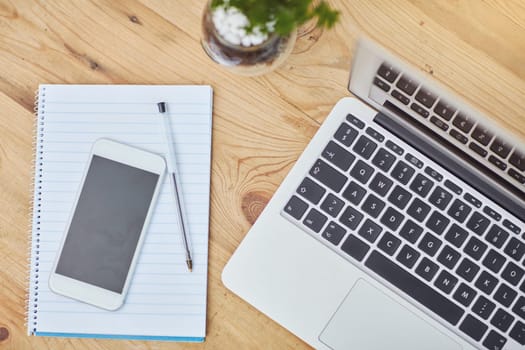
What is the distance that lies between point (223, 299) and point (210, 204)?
120 mm

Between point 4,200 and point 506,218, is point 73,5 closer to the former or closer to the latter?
point 4,200

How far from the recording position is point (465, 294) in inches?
25.8

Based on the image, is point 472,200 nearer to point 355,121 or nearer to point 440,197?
point 440,197

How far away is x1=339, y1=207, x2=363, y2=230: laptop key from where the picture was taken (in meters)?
0.67

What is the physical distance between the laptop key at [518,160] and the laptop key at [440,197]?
0.09 m

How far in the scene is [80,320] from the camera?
71 centimetres

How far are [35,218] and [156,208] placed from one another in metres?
0.16

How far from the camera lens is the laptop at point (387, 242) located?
655 mm

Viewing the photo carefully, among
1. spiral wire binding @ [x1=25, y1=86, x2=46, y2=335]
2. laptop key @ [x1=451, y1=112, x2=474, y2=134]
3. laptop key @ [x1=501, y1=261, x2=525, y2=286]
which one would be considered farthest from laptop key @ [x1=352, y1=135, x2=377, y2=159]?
spiral wire binding @ [x1=25, y1=86, x2=46, y2=335]

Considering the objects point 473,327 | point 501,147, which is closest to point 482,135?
point 501,147

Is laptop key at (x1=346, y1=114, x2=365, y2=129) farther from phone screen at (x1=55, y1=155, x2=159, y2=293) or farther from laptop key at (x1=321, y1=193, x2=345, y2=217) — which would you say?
phone screen at (x1=55, y1=155, x2=159, y2=293)

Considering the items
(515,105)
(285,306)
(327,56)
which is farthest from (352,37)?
(285,306)

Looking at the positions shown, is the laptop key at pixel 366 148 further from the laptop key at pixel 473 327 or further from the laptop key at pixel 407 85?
the laptop key at pixel 473 327

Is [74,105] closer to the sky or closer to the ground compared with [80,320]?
closer to the sky
